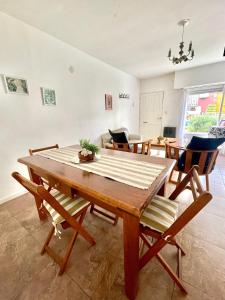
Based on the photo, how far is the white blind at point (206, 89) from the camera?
13.5 feet

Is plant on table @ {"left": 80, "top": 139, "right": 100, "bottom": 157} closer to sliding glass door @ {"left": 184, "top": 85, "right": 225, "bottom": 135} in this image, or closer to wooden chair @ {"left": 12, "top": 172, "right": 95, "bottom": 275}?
wooden chair @ {"left": 12, "top": 172, "right": 95, "bottom": 275}

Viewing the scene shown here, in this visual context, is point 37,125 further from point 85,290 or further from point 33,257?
point 85,290

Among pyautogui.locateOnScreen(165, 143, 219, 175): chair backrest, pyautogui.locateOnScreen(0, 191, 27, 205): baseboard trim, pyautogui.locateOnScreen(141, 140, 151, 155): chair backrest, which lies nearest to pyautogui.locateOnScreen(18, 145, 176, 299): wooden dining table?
pyautogui.locateOnScreen(165, 143, 219, 175): chair backrest

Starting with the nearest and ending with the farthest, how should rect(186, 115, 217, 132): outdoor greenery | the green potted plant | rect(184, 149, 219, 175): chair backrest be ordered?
the green potted plant < rect(184, 149, 219, 175): chair backrest < rect(186, 115, 217, 132): outdoor greenery

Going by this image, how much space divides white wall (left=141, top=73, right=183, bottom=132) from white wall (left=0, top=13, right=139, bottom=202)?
7.13 feet

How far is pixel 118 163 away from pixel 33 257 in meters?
1.17

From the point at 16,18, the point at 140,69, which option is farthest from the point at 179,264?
the point at 140,69

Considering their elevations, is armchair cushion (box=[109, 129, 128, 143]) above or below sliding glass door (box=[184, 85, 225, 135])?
below

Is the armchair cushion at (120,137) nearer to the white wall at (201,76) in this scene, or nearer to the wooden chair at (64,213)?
the wooden chair at (64,213)

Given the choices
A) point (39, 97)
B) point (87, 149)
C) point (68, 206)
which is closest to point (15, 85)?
point (39, 97)

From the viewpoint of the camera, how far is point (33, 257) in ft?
4.25

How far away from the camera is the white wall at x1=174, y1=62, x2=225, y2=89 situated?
3.88 metres

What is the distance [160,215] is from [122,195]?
1.35ft

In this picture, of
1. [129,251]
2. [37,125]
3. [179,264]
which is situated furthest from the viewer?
[37,125]
